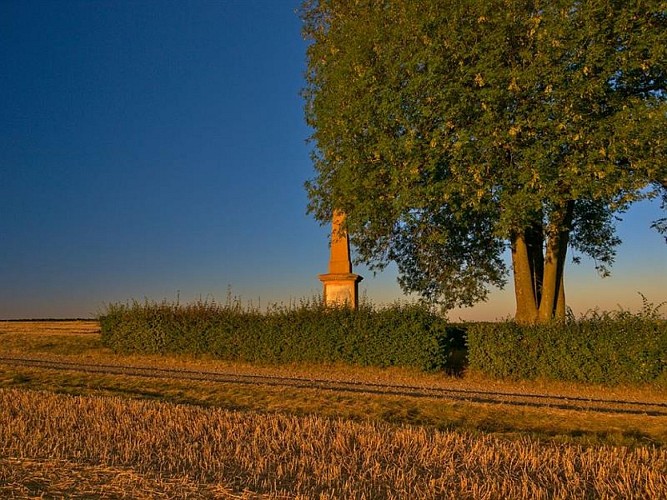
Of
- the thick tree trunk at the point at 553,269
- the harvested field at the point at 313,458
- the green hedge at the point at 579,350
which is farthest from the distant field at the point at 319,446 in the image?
the thick tree trunk at the point at 553,269

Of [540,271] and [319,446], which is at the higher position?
[540,271]

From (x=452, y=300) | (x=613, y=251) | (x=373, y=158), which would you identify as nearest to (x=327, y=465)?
(x=373, y=158)

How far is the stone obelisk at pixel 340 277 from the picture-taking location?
88.7 ft

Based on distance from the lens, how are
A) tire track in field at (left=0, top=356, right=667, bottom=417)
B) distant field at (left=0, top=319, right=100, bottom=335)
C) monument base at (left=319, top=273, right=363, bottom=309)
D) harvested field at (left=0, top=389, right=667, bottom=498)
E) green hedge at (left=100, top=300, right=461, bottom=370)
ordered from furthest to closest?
distant field at (left=0, top=319, right=100, bottom=335) < monument base at (left=319, top=273, right=363, bottom=309) < green hedge at (left=100, top=300, right=461, bottom=370) < tire track in field at (left=0, top=356, right=667, bottom=417) < harvested field at (left=0, top=389, right=667, bottom=498)

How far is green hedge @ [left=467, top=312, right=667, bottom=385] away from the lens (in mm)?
17500

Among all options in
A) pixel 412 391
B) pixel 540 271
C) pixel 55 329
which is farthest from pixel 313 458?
pixel 55 329

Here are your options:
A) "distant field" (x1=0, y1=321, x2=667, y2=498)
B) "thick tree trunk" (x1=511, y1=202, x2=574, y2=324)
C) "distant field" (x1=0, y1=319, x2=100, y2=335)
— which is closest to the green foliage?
"thick tree trunk" (x1=511, y1=202, x2=574, y2=324)

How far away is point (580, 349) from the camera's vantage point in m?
18.3

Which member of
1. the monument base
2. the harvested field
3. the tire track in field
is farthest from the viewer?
the monument base

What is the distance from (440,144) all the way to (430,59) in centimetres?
265

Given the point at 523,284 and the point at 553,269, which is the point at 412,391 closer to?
the point at 523,284

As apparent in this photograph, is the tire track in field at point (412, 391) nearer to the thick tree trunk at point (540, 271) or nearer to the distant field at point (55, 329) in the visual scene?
the thick tree trunk at point (540, 271)

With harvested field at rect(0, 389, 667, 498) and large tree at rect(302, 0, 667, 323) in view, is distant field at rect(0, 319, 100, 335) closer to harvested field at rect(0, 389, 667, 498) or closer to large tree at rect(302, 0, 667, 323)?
large tree at rect(302, 0, 667, 323)

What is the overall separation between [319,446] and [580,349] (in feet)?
41.6
